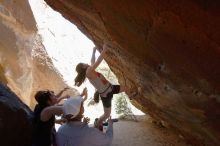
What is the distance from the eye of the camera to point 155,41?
4223 millimetres

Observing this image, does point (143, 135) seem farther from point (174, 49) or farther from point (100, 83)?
point (174, 49)

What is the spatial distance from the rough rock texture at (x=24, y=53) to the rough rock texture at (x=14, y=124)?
28.6ft

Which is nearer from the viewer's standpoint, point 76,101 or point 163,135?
point 76,101

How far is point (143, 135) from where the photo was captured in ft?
24.2

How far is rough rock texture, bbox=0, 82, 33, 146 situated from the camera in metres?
5.50

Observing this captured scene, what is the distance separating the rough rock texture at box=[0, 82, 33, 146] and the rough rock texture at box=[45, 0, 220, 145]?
1674 millimetres

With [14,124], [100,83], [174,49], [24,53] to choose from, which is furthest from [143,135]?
[24,53]


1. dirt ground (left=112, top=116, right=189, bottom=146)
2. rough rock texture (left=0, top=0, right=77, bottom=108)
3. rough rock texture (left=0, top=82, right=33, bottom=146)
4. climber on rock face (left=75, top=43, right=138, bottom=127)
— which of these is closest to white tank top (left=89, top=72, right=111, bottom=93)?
climber on rock face (left=75, top=43, right=138, bottom=127)

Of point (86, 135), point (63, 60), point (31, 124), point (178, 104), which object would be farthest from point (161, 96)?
point (63, 60)

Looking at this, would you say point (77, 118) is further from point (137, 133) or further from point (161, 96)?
point (137, 133)

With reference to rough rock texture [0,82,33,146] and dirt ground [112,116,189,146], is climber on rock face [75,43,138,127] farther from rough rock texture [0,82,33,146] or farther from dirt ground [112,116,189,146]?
dirt ground [112,116,189,146]

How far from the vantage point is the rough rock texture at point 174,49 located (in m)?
3.57

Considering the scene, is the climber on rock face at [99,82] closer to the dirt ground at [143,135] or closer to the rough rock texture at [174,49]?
the rough rock texture at [174,49]

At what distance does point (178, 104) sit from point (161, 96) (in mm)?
466
